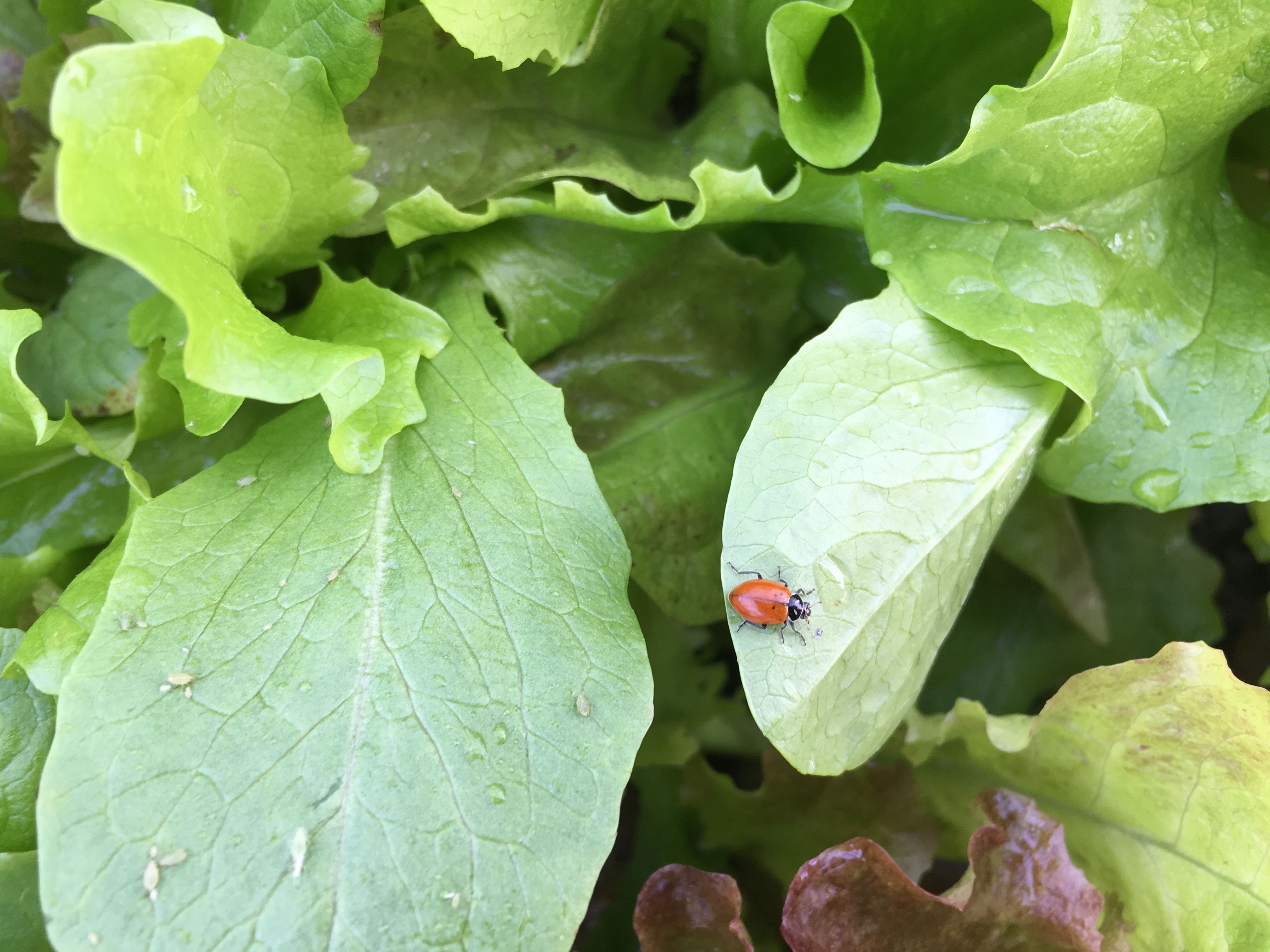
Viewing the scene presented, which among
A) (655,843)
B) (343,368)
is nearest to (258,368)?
(343,368)

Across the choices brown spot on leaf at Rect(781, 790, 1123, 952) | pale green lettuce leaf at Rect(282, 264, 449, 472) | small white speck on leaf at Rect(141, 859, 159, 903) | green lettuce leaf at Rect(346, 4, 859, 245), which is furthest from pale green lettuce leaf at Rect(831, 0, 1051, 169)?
small white speck on leaf at Rect(141, 859, 159, 903)

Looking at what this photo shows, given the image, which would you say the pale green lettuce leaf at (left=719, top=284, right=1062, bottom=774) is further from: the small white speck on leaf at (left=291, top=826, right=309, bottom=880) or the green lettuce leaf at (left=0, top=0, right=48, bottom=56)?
the green lettuce leaf at (left=0, top=0, right=48, bottom=56)

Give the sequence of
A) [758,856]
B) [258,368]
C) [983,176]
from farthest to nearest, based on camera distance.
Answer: [758,856]
[983,176]
[258,368]

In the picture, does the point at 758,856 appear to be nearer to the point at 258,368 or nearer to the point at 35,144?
the point at 258,368

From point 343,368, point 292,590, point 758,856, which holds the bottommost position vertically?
point 758,856

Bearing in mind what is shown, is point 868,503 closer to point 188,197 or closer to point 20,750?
point 188,197
